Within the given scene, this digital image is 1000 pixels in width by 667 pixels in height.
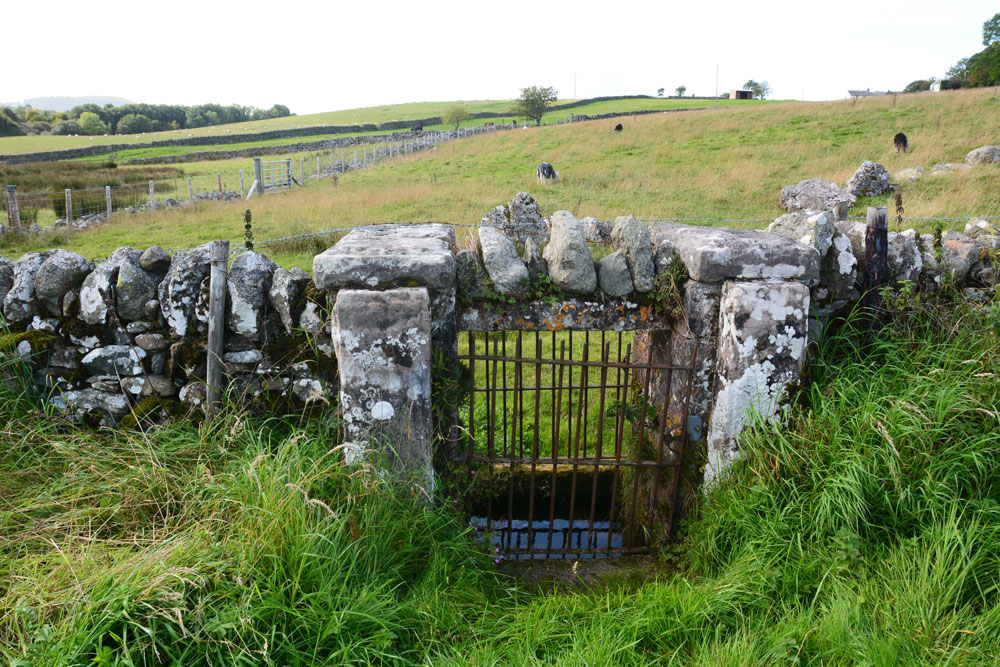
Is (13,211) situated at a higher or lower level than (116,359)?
higher

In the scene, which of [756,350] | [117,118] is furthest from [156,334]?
[117,118]

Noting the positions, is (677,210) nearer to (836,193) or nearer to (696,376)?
(836,193)

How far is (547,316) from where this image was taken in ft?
11.8

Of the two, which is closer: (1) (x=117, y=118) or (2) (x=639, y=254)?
(2) (x=639, y=254)

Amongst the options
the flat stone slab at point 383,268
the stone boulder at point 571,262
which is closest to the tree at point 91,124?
the flat stone slab at point 383,268

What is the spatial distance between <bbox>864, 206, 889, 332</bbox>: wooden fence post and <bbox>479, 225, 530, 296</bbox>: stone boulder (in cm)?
206

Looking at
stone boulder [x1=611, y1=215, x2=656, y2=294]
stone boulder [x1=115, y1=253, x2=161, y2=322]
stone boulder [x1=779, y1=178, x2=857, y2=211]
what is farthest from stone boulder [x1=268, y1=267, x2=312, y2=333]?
stone boulder [x1=779, y1=178, x2=857, y2=211]

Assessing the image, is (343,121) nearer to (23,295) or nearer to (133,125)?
(133,125)

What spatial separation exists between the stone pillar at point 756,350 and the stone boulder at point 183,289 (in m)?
3.01

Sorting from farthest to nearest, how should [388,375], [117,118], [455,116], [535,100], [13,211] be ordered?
1. [117,118]
2. [455,116]
3. [535,100]
4. [13,211]
5. [388,375]

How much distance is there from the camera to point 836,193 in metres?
13.9

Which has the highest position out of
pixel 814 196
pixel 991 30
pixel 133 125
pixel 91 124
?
pixel 991 30

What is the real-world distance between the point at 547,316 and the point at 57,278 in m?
2.91

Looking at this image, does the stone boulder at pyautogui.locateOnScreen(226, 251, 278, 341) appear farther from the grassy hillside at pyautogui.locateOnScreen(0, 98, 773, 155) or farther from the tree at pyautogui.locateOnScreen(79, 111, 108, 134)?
the tree at pyautogui.locateOnScreen(79, 111, 108, 134)
